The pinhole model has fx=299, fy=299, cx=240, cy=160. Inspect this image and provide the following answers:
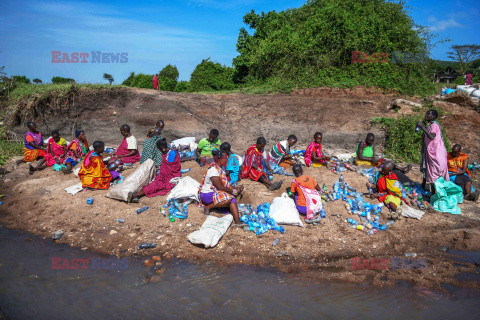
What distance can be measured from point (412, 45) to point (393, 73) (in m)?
1.96

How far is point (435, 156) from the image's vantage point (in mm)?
5723

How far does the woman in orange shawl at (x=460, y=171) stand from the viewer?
5.97 meters

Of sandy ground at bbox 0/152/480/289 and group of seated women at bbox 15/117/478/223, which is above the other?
group of seated women at bbox 15/117/478/223

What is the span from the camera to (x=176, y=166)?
6000mm

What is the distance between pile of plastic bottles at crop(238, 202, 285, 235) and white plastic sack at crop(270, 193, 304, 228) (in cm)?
11

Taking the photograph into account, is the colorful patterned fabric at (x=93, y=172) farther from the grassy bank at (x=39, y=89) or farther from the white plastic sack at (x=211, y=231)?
the grassy bank at (x=39, y=89)

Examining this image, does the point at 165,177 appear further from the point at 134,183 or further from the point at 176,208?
the point at 176,208

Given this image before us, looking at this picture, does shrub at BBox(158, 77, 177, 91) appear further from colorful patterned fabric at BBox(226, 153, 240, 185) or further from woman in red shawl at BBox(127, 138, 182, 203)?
colorful patterned fabric at BBox(226, 153, 240, 185)

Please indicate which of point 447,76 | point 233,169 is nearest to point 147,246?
point 233,169

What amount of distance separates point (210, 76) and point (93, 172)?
13500mm

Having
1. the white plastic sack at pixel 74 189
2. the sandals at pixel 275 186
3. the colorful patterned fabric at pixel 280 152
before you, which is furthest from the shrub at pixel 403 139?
the white plastic sack at pixel 74 189

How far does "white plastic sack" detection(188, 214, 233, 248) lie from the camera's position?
4449mm

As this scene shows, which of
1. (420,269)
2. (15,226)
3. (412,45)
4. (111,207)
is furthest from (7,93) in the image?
(412,45)

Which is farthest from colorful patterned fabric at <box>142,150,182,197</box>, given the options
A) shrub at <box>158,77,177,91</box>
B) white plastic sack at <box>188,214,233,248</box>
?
shrub at <box>158,77,177,91</box>
